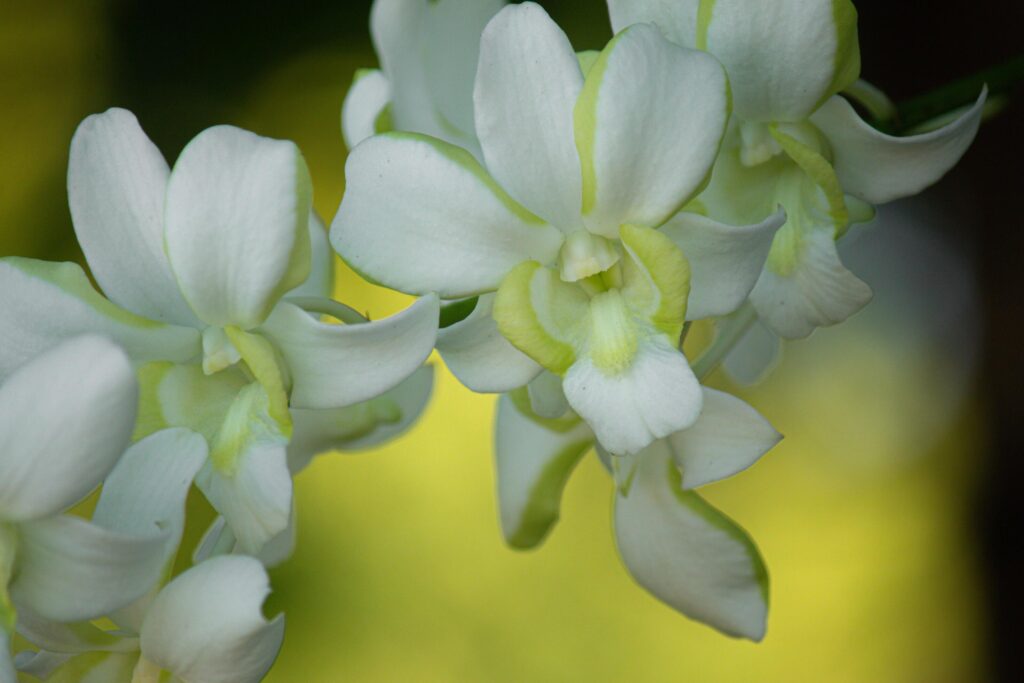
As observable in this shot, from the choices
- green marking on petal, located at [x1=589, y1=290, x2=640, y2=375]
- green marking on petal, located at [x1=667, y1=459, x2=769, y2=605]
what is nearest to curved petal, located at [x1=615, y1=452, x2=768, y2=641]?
green marking on petal, located at [x1=667, y1=459, x2=769, y2=605]

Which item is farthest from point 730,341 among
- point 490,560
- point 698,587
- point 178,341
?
point 490,560

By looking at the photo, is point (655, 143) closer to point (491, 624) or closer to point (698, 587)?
point (698, 587)

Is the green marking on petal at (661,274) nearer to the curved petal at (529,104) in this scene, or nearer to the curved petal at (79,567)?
the curved petal at (529,104)

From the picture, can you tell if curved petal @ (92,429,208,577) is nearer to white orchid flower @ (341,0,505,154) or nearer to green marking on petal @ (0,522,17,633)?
green marking on petal @ (0,522,17,633)

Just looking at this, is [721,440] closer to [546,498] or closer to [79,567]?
[546,498]

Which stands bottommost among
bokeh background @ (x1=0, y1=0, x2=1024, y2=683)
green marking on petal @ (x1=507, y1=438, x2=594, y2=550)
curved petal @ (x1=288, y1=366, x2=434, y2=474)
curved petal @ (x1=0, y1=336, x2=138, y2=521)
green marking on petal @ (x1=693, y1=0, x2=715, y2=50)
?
bokeh background @ (x1=0, y1=0, x2=1024, y2=683)

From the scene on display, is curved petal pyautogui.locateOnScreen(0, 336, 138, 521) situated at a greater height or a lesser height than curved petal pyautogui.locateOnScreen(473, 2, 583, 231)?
lesser

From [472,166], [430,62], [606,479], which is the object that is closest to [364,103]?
[430,62]
